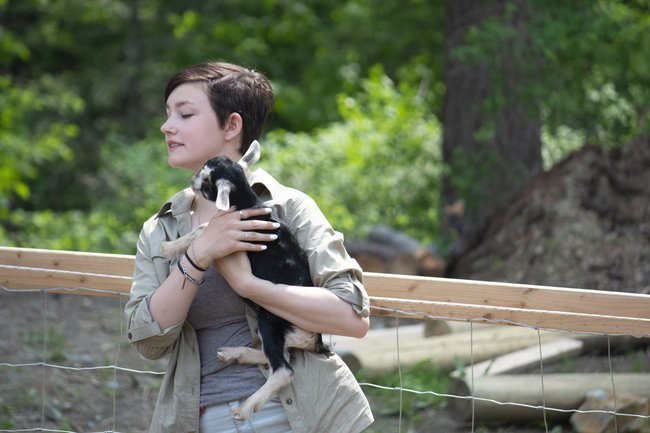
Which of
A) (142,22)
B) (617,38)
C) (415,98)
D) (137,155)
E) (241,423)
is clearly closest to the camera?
(241,423)

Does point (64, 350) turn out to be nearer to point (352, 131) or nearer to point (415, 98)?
point (352, 131)

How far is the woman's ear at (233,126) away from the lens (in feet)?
9.45

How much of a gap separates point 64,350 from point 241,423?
14.0 feet

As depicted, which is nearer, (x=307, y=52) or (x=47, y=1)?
(x=47, y=1)

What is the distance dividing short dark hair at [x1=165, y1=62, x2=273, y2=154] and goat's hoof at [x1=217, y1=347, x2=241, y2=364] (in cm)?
67

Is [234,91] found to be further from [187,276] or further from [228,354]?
[228,354]

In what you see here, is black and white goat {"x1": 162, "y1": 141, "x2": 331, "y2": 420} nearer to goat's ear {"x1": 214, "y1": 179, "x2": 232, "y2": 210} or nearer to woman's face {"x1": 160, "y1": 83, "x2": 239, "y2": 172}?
goat's ear {"x1": 214, "y1": 179, "x2": 232, "y2": 210}

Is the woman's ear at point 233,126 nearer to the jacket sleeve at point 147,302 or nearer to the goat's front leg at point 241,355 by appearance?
the jacket sleeve at point 147,302

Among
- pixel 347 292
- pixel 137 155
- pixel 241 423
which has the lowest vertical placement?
pixel 137 155

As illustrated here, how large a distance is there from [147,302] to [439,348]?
12.4 feet

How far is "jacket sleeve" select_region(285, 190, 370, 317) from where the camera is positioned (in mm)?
2691

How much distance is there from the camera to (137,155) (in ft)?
43.1

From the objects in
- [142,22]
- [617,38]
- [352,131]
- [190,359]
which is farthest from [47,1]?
[190,359]

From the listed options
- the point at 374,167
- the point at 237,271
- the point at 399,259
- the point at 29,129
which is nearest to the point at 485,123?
the point at 399,259
